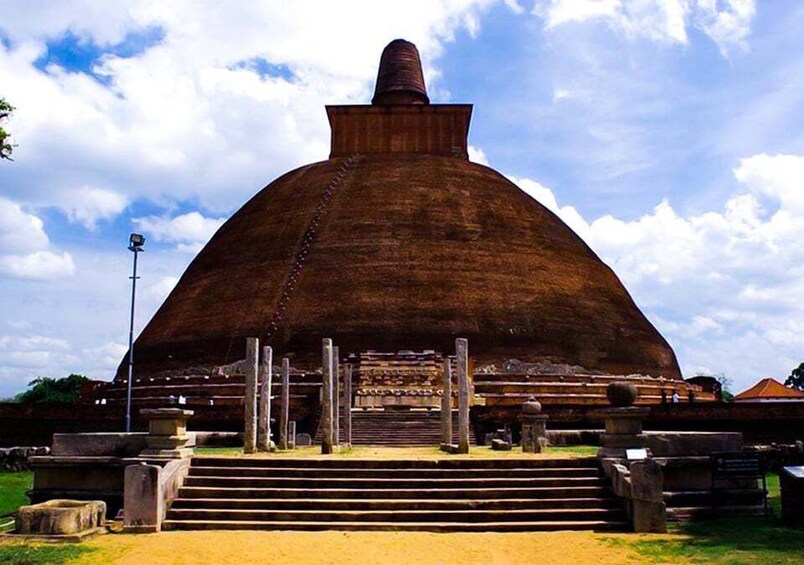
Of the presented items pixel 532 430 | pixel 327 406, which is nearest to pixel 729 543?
pixel 532 430

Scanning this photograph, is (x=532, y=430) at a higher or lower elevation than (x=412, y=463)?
higher

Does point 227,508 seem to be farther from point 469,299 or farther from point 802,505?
point 469,299

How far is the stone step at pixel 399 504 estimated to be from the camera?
406 inches

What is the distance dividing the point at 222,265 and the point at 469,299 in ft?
28.7

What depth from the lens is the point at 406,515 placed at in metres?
10.1

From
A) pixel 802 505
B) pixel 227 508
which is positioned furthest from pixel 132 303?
pixel 802 505

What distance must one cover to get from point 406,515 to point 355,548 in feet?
4.75

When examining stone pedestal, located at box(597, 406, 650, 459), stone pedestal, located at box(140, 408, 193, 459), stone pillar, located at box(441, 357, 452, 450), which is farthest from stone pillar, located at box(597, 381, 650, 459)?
stone pedestal, located at box(140, 408, 193, 459)

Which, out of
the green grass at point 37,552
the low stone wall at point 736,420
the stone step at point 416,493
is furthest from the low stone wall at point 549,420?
the green grass at point 37,552

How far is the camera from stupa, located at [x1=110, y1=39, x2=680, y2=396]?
25109 mm

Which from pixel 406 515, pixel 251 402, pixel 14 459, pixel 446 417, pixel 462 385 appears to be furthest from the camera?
pixel 14 459

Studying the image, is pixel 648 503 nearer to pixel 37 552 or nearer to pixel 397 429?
pixel 37 552

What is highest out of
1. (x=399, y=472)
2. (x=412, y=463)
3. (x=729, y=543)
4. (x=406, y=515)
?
(x=412, y=463)

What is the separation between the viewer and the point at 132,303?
1891cm
